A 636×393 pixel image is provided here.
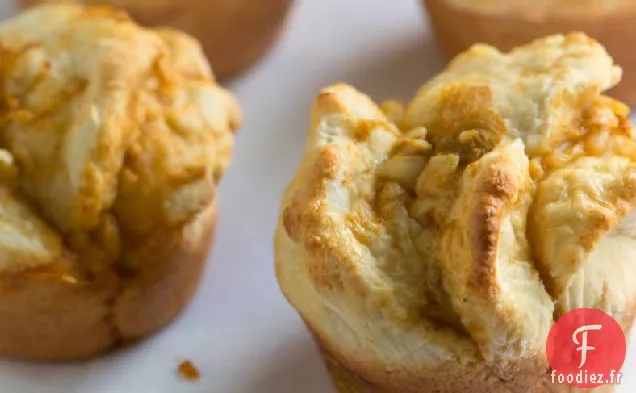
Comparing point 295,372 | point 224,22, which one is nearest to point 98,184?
point 295,372

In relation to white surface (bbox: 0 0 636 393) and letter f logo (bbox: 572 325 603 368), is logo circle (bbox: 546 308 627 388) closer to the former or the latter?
letter f logo (bbox: 572 325 603 368)

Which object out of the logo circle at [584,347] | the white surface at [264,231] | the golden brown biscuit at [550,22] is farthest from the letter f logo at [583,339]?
the golden brown biscuit at [550,22]

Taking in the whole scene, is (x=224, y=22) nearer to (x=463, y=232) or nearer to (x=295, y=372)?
(x=295, y=372)

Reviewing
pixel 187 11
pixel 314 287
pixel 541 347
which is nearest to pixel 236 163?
pixel 187 11

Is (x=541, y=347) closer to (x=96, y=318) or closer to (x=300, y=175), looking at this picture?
(x=300, y=175)

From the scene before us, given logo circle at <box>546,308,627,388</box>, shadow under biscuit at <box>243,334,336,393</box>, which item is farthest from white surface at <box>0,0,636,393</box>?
logo circle at <box>546,308,627,388</box>
